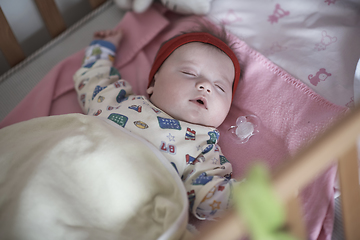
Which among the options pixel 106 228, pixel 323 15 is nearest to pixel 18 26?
pixel 106 228

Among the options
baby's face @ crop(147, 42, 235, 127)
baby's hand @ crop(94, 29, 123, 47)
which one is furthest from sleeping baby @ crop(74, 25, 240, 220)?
baby's hand @ crop(94, 29, 123, 47)

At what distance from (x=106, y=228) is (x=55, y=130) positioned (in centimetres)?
37

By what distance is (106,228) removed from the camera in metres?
0.70

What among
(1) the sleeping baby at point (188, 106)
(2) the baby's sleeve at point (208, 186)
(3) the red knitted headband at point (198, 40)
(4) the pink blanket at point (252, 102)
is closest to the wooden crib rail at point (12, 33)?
(4) the pink blanket at point (252, 102)

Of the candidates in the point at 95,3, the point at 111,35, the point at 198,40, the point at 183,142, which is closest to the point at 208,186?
the point at 183,142

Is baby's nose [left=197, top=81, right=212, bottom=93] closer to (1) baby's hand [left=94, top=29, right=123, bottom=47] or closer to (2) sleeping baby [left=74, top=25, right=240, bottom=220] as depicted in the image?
(2) sleeping baby [left=74, top=25, right=240, bottom=220]

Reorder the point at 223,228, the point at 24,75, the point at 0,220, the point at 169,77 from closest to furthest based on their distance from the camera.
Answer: the point at 223,228 < the point at 0,220 < the point at 169,77 < the point at 24,75

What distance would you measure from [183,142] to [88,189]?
0.34 meters

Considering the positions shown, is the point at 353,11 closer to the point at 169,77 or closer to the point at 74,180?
the point at 169,77

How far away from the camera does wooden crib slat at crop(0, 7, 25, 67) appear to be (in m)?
1.21

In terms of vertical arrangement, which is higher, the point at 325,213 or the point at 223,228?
the point at 223,228

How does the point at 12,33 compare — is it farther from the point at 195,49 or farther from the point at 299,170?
the point at 299,170

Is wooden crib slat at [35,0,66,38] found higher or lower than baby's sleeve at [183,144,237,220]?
higher

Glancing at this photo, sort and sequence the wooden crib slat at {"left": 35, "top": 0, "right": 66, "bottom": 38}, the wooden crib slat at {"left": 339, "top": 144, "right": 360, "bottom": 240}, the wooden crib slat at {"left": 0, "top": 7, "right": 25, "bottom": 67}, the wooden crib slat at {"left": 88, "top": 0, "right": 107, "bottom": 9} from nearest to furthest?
the wooden crib slat at {"left": 339, "top": 144, "right": 360, "bottom": 240}, the wooden crib slat at {"left": 0, "top": 7, "right": 25, "bottom": 67}, the wooden crib slat at {"left": 35, "top": 0, "right": 66, "bottom": 38}, the wooden crib slat at {"left": 88, "top": 0, "right": 107, "bottom": 9}
